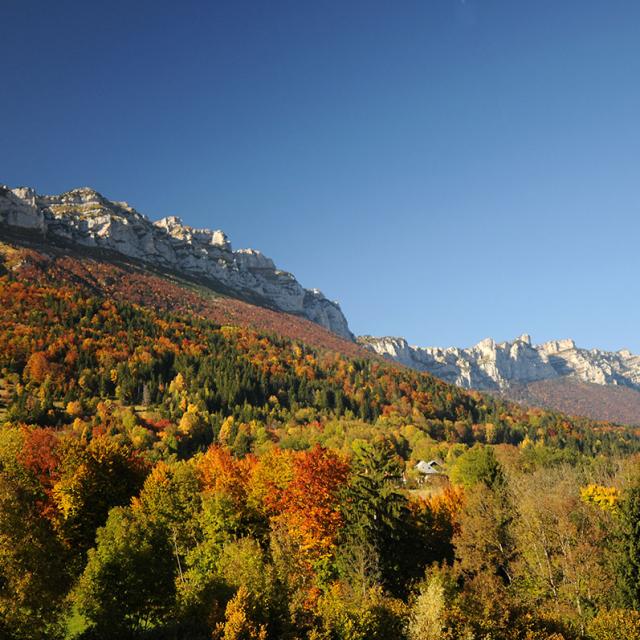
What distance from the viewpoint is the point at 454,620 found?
30.6 meters

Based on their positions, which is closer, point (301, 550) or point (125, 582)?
point (125, 582)

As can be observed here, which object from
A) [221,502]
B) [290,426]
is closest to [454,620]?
[221,502]

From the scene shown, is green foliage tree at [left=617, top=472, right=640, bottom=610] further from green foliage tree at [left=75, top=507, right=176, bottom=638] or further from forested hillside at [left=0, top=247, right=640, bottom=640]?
green foliage tree at [left=75, top=507, right=176, bottom=638]

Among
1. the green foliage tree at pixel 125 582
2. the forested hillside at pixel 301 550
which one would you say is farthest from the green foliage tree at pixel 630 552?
the green foliage tree at pixel 125 582

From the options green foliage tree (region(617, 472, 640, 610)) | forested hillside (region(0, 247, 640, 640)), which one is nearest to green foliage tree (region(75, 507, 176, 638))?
forested hillside (region(0, 247, 640, 640))

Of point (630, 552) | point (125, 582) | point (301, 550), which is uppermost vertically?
point (630, 552)

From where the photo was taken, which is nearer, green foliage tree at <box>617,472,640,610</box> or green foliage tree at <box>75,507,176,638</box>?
green foliage tree at <box>75,507,176,638</box>

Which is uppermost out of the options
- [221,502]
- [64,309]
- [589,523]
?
[64,309]

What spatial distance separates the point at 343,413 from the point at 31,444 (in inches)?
4911

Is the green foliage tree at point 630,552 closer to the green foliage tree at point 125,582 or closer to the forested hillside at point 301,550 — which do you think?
the forested hillside at point 301,550

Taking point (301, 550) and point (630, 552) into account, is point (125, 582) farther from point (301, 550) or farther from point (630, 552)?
point (630, 552)

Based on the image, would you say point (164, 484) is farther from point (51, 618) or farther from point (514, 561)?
point (514, 561)

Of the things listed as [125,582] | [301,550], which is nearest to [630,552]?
[301,550]

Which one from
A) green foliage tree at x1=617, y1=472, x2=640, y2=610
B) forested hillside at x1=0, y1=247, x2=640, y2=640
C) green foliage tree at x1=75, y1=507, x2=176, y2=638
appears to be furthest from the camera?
green foliage tree at x1=617, y1=472, x2=640, y2=610
